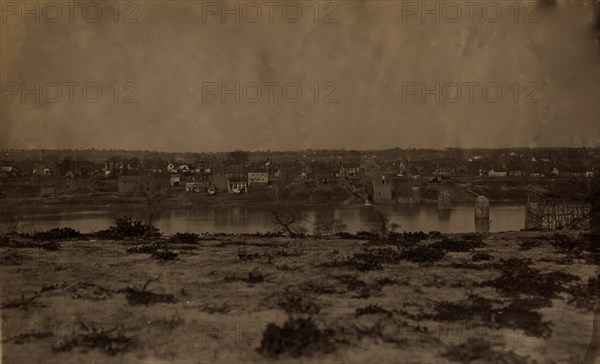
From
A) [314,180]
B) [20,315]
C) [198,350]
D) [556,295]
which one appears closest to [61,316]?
[20,315]

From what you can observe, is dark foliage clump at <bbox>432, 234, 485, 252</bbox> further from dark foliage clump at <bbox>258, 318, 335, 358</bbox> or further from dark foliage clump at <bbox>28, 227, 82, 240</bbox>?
dark foliage clump at <bbox>28, 227, 82, 240</bbox>

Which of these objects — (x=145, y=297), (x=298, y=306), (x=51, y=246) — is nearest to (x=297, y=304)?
(x=298, y=306)

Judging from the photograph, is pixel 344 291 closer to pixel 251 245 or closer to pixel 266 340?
pixel 266 340

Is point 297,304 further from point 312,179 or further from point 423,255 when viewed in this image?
point 312,179

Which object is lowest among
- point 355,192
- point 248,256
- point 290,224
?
point 290,224

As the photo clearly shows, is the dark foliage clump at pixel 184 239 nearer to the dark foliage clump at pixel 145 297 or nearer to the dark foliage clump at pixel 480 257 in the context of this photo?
the dark foliage clump at pixel 145 297

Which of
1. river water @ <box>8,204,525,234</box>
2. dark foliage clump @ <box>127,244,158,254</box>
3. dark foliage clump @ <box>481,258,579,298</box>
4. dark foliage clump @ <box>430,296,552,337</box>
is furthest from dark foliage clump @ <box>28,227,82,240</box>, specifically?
river water @ <box>8,204,525,234</box>

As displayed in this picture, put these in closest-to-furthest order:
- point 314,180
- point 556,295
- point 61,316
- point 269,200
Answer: point 61,316, point 556,295, point 269,200, point 314,180
